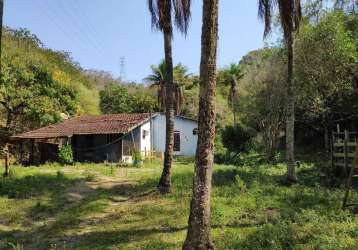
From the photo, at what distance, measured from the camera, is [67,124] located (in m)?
34.1

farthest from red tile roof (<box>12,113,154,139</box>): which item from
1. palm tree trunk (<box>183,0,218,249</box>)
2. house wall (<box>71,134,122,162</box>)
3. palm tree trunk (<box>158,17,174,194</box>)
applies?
palm tree trunk (<box>183,0,218,249</box>)

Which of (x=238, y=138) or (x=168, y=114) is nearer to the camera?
(x=168, y=114)

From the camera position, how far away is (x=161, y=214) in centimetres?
1256

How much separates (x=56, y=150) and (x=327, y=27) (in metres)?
19.9

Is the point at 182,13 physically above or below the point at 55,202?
above

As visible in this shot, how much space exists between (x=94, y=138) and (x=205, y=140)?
2434 cm

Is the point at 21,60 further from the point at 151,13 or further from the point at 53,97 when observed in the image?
the point at 151,13

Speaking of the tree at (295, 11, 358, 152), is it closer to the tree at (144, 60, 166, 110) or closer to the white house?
the white house

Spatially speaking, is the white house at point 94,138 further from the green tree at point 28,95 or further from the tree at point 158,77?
the tree at point 158,77

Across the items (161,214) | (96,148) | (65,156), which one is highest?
(96,148)

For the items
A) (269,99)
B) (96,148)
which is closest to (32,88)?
(96,148)

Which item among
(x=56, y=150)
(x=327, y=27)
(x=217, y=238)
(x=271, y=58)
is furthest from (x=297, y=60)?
(x=217, y=238)

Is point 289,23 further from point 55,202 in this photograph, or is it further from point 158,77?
A: point 158,77

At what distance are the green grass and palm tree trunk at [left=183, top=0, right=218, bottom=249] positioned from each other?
0.95 m
